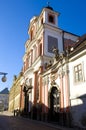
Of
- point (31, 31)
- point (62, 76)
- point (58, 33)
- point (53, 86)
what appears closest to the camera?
point (62, 76)

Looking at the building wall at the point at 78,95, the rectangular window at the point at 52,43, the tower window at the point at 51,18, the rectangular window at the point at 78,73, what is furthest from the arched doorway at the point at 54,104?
the tower window at the point at 51,18

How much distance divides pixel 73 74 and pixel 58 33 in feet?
43.9

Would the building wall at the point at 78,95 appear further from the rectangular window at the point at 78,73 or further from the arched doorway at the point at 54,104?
the arched doorway at the point at 54,104

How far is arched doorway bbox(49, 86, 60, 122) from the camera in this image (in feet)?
69.0

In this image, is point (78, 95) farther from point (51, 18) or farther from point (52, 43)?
point (51, 18)

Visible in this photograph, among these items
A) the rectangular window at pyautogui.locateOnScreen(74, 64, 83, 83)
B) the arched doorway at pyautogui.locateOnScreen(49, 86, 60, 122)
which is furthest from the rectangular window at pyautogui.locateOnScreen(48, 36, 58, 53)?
the rectangular window at pyautogui.locateOnScreen(74, 64, 83, 83)

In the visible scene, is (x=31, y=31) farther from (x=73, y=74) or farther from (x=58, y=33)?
(x=73, y=74)

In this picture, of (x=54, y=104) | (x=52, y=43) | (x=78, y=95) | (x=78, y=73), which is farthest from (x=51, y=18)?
(x=78, y=95)

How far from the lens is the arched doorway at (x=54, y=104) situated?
2103 centimetres

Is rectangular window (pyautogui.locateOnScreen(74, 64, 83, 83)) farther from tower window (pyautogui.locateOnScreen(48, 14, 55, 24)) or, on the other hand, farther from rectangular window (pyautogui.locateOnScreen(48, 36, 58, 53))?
tower window (pyautogui.locateOnScreen(48, 14, 55, 24))

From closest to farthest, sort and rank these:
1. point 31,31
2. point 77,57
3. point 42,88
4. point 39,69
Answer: point 77,57 < point 42,88 < point 39,69 < point 31,31

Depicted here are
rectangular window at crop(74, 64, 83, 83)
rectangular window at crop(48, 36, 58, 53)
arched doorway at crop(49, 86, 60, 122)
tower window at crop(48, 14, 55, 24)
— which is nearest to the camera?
rectangular window at crop(74, 64, 83, 83)

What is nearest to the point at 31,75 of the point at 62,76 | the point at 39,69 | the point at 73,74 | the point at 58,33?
the point at 39,69

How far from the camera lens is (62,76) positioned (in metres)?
20.0
